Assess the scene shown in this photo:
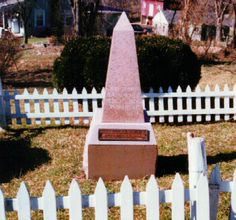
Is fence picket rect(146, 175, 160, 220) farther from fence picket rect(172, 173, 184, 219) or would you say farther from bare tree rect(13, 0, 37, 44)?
bare tree rect(13, 0, 37, 44)

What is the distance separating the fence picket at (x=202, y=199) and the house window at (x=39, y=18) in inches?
1753

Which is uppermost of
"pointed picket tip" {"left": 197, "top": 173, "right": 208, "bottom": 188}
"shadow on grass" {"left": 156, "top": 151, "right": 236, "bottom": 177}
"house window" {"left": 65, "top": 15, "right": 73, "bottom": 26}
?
"house window" {"left": 65, "top": 15, "right": 73, "bottom": 26}

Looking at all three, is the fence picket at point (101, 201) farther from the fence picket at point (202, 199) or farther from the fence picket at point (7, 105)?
the fence picket at point (7, 105)

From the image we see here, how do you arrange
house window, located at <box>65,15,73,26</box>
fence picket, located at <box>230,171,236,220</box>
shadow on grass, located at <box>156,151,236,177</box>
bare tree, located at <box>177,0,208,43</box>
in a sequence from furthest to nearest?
house window, located at <box>65,15,73,26</box> < bare tree, located at <box>177,0,208,43</box> < shadow on grass, located at <box>156,151,236,177</box> < fence picket, located at <box>230,171,236,220</box>

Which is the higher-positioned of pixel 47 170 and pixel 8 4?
pixel 8 4

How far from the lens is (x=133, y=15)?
72.1 m

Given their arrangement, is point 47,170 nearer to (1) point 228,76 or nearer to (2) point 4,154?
(2) point 4,154

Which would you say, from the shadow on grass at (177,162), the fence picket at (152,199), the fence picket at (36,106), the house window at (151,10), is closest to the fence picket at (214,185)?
the fence picket at (152,199)

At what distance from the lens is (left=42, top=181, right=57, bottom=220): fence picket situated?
13.6 feet

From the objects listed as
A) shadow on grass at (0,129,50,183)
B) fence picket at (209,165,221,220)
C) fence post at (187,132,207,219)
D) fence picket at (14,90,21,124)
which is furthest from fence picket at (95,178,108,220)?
fence picket at (14,90,21,124)

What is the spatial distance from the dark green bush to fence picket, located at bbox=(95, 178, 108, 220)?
262 inches

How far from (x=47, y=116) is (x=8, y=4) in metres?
34.7

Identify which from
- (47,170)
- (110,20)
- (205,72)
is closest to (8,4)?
(110,20)

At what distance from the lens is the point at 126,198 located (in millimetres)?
4215
